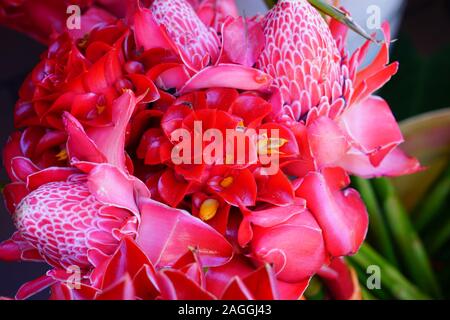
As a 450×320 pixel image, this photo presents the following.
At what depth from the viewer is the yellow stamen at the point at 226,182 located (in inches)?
12.2

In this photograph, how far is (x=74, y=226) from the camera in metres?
0.29

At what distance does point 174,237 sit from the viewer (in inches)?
12.0

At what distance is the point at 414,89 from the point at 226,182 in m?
0.49

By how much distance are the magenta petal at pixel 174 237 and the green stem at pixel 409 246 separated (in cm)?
29

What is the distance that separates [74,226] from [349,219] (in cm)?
15

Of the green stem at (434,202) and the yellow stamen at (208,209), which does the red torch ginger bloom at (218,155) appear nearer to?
the yellow stamen at (208,209)

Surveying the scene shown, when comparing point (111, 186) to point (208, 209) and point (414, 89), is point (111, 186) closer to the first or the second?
point (208, 209)

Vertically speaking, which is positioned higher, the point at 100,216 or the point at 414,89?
the point at 100,216

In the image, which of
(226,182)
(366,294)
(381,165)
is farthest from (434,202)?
(226,182)

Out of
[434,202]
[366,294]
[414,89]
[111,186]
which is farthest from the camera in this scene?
[414,89]

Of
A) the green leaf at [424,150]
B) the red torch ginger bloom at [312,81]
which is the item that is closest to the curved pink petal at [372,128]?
the red torch ginger bloom at [312,81]

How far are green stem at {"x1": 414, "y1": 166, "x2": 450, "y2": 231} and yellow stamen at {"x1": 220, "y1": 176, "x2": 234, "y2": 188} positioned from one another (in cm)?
37

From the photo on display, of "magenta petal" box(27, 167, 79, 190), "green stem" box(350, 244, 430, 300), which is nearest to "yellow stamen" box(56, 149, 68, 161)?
"magenta petal" box(27, 167, 79, 190)

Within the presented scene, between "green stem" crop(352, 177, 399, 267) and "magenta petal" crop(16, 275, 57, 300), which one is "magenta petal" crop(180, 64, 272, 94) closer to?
"magenta petal" crop(16, 275, 57, 300)
